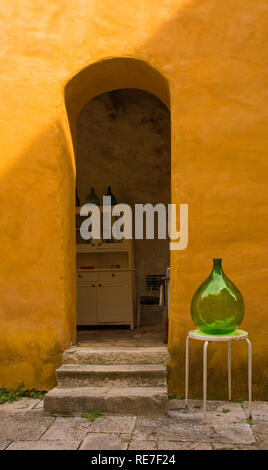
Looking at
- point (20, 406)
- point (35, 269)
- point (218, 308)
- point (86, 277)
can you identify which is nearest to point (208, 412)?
point (218, 308)

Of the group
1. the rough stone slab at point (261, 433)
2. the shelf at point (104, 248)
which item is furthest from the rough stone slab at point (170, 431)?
the shelf at point (104, 248)

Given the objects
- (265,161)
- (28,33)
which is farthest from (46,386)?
(28,33)

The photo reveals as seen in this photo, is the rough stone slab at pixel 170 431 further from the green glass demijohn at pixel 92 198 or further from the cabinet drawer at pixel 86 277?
the green glass demijohn at pixel 92 198

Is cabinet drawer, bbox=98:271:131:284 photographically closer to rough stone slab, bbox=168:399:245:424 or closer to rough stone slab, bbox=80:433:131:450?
rough stone slab, bbox=168:399:245:424

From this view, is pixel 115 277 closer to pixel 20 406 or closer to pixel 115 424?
pixel 20 406

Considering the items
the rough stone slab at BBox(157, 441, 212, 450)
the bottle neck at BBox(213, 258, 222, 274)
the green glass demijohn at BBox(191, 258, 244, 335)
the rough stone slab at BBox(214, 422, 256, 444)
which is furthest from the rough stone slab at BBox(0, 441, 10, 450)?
the bottle neck at BBox(213, 258, 222, 274)

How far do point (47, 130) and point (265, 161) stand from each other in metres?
1.95

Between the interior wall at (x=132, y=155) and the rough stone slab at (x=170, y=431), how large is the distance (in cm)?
390

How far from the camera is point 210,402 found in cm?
375

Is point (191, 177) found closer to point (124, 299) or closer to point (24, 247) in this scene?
point (24, 247)

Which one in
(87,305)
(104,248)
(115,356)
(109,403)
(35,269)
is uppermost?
(104,248)

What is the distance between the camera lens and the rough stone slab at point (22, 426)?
3035 mm

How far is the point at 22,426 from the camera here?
127 inches

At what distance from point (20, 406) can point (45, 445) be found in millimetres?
936
